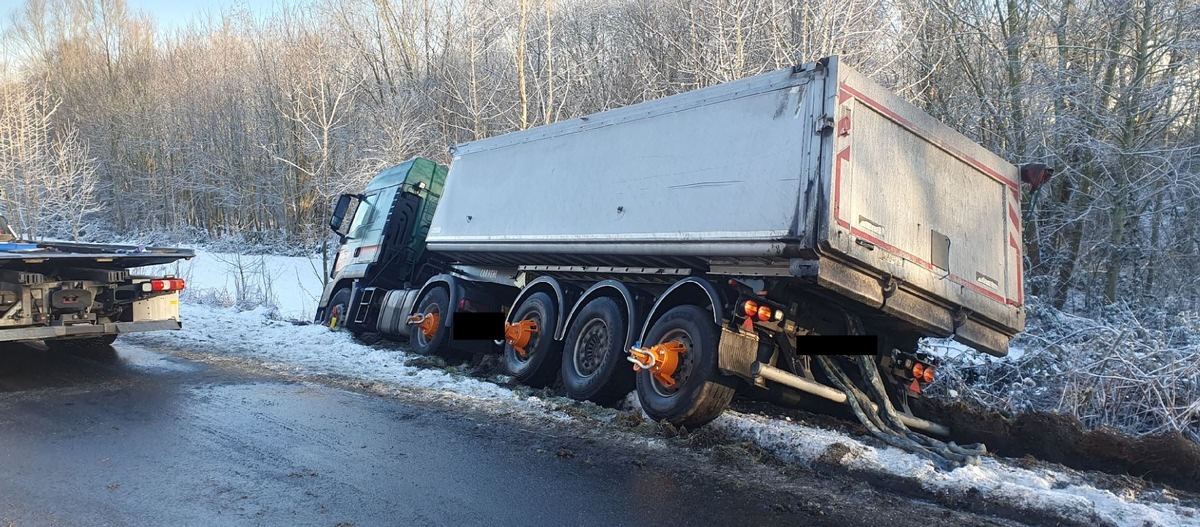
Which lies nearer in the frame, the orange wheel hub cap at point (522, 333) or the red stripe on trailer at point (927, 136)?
the red stripe on trailer at point (927, 136)

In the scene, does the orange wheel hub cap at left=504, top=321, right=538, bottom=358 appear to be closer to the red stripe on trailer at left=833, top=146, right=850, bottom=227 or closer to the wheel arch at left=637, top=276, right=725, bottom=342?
the wheel arch at left=637, top=276, right=725, bottom=342

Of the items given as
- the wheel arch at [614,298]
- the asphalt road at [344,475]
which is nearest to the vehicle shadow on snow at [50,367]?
the asphalt road at [344,475]

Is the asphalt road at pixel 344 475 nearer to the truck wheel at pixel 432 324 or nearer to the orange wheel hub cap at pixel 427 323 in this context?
the truck wheel at pixel 432 324

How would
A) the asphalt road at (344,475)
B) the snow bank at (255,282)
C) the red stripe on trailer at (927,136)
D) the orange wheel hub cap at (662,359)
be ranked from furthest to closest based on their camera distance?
the snow bank at (255,282) < the orange wheel hub cap at (662,359) < the red stripe on trailer at (927,136) < the asphalt road at (344,475)

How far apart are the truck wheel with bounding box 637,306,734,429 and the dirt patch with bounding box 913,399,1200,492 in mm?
2131

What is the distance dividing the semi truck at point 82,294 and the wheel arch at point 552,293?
12.7 ft

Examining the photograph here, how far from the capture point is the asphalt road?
4105 millimetres

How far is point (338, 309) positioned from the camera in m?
12.7

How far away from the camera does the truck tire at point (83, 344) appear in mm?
9492

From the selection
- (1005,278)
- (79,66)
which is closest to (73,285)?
(1005,278)

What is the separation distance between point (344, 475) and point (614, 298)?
10.9ft

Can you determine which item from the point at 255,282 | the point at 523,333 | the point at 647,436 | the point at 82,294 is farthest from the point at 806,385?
the point at 255,282

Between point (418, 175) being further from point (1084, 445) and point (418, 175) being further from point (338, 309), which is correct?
point (1084, 445)

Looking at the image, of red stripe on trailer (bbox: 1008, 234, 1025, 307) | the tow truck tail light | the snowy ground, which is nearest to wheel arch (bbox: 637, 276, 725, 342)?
the tow truck tail light
